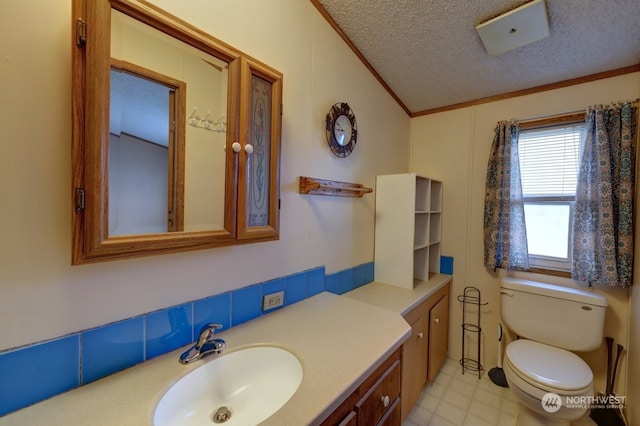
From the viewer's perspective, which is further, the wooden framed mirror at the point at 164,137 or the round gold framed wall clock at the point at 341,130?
the round gold framed wall clock at the point at 341,130

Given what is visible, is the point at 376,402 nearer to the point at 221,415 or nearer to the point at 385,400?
the point at 385,400

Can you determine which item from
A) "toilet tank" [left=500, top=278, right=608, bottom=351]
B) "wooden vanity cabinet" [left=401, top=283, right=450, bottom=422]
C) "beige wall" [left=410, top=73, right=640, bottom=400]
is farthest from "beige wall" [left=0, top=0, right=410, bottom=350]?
"toilet tank" [left=500, top=278, right=608, bottom=351]

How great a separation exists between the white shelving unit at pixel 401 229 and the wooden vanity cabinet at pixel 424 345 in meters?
0.22

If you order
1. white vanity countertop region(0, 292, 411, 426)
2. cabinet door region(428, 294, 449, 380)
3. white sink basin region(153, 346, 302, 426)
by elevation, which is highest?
white vanity countertop region(0, 292, 411, 426)

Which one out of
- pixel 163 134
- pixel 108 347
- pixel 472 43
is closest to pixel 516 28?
pixel 472 43

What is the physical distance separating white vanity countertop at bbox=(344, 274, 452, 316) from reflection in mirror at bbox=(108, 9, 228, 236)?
3.60 ft

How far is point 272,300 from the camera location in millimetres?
1273

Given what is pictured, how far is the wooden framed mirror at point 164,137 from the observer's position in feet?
2.23

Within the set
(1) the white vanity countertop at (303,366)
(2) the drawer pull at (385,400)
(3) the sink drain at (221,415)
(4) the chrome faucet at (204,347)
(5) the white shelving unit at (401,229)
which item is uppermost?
(5) the white shelving unit at (401,229)

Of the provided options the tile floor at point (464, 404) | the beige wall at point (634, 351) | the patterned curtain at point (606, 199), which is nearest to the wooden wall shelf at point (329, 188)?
the patterned curtain at point (606, 199)

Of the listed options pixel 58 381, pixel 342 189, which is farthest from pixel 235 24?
pixel 58 381

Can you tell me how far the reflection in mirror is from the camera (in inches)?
30.4

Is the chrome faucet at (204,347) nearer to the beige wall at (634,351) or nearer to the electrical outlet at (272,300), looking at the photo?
the electrical outlet at (272,300)

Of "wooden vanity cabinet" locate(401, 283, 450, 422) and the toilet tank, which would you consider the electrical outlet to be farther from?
the toilet tank
